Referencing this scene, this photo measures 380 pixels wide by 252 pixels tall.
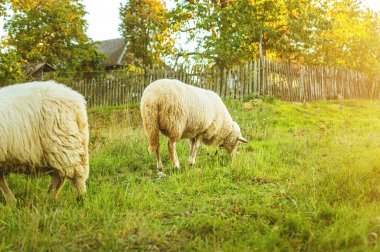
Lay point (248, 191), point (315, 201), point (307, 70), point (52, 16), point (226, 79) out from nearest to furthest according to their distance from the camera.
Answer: point (315, 201) → point (248, 191) → point (226, 79) → point (307, 70) → point (52, 16)

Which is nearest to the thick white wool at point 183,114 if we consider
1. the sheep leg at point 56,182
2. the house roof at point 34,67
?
the sheep leg at point 56,182

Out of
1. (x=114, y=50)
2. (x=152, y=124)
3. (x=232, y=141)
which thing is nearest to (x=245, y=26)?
(x=232, y=141)

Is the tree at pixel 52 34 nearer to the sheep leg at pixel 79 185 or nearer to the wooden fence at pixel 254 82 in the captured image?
the wooden fence at pixel 254 82

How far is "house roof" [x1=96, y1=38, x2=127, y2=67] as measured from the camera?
32375mm

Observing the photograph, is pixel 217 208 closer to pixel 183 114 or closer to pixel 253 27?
pixel 183 114

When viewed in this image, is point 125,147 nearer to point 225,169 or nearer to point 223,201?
point 225,169

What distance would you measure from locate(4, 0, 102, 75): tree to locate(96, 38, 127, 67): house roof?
8.09 m

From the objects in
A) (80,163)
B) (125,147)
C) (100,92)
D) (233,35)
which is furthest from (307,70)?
(80,163)

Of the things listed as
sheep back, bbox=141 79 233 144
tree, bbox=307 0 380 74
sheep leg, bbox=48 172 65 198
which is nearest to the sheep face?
sheep back, bbox=141 79 233 144

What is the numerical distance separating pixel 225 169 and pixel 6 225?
3.01 meters

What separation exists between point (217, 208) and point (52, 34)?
71.3 ft

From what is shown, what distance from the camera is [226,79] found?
14016mm

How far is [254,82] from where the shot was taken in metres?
13.4

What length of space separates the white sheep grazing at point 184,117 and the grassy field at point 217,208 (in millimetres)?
628
